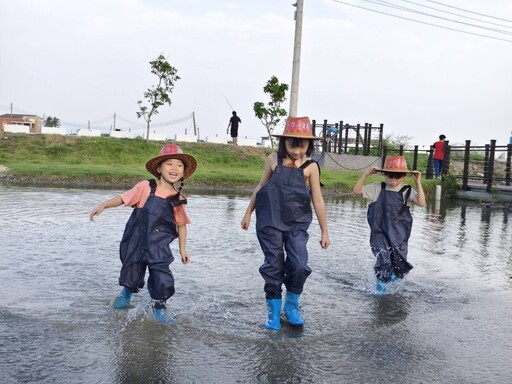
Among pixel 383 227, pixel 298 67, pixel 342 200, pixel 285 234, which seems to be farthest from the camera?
pixel 342 200

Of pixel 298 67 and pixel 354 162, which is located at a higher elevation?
pixel 298 67

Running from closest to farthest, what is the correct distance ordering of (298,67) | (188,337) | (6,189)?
1. (188,337)
2. (6,189)
3. (298,67)

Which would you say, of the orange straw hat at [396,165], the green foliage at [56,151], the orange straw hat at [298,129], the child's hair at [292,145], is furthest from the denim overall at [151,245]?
the green foliage at [56,151]

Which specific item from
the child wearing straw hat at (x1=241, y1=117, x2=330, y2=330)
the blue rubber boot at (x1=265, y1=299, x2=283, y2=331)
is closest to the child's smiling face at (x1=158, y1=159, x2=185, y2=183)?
the child wearing straw hat at (x1=241, y1=117, x2=330, y2=330)

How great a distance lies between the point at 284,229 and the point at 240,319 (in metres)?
0.86

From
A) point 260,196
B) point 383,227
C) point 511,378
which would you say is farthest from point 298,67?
point 511,378

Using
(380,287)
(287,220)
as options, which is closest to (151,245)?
(287,220)

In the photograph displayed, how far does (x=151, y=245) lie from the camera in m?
4.82

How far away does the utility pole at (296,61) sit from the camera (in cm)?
1659

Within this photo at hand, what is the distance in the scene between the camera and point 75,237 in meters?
8.73

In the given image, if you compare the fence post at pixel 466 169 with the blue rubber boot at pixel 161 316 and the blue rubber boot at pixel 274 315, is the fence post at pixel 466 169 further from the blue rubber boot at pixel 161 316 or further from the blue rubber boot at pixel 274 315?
the blue rubber boot at pixel 161 316

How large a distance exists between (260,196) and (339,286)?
1995mm

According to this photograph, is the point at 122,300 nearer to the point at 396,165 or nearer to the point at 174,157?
the point at 174,157

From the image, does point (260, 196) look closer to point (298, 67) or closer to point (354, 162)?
point (298, 67)
